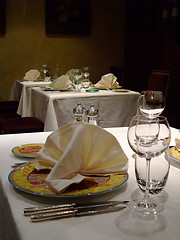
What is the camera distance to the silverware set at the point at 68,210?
2.41 feet

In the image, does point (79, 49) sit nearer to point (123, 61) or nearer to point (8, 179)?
point (123, 61)

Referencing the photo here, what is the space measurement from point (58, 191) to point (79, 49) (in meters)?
5.75

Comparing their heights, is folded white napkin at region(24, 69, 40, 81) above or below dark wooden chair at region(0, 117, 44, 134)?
above

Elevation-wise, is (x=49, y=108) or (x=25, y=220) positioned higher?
(x=25, y=220)

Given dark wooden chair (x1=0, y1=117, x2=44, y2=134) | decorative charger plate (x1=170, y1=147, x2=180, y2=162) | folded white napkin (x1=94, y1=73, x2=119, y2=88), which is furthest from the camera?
folded white napkin (x1=94, y1=73, x2=119, y2=88)

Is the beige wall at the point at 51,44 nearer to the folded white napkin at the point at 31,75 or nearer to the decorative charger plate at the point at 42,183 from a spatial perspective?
the folded white napkin at the point at 31,75

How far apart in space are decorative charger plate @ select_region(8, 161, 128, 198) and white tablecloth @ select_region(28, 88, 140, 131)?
180 cm

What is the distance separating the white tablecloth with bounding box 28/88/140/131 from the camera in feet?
9.30

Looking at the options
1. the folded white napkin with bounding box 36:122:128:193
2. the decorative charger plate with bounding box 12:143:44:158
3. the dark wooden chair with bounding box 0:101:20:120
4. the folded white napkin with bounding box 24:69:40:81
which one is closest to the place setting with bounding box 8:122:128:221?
the folded white napkin with bounding box 36:122:128:193

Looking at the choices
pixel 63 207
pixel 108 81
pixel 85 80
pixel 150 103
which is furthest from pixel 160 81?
pixel 63 207

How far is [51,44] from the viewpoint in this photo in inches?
241

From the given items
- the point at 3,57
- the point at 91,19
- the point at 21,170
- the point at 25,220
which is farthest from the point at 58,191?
the point at 91,19

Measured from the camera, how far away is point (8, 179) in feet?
2.99

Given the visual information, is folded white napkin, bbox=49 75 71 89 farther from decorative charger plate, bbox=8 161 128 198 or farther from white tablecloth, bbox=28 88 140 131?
decorative charger plate, bbox=8 161 128 198
